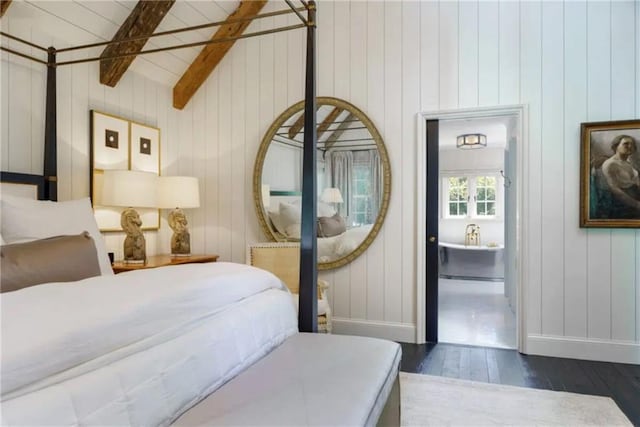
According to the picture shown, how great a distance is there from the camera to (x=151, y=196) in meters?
3.36

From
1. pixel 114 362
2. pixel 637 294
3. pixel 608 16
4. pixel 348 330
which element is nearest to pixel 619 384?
pixel 637 294

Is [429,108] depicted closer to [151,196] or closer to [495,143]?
[151,196]

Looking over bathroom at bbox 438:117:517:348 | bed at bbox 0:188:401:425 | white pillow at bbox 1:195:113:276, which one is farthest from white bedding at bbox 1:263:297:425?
bathroom at bbox 438:117:517:348

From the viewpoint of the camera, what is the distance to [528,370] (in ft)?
9.70

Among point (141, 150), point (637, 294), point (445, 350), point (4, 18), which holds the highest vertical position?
point (4, 18)

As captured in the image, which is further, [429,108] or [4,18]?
[429,108]

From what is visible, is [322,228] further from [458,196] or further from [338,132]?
[458,196]

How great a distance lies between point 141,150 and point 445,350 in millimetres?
3205

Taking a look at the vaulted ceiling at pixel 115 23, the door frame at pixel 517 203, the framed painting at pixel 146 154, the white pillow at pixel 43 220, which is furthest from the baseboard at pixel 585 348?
the vaulted ceiling at pixel 115 23

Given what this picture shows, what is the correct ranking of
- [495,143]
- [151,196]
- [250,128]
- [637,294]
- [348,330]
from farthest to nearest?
[495,143] < [250,128] < [348,330] < [151,196] < [637,294]

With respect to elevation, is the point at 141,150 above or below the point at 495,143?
below

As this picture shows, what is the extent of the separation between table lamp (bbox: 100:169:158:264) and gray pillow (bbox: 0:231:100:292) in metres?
1.16

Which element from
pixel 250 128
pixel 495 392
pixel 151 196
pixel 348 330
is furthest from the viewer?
pixel 250 128

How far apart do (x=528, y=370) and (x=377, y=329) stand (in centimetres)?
A: 122
